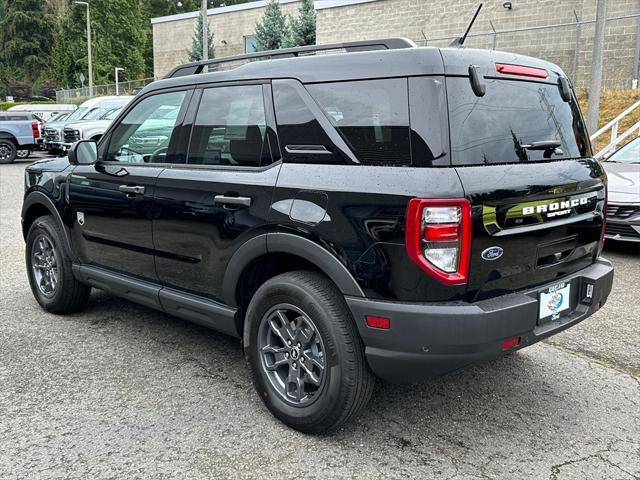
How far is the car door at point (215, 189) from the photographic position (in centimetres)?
325

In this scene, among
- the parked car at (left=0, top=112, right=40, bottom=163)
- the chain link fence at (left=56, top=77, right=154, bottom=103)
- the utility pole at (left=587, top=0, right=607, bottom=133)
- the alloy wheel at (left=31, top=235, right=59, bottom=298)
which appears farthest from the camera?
the chain link fence at (left=56, top=77, right=154, bottom=103)

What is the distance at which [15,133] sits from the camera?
19.2m

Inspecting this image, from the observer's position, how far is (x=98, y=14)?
183 ft

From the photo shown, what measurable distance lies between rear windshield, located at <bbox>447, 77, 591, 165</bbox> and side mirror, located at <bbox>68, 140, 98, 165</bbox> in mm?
2802

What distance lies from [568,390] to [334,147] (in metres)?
2.07

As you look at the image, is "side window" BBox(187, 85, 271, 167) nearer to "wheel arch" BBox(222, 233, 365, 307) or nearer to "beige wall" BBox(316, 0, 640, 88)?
"wheel arch" BBox(222, 233, 365, 307)

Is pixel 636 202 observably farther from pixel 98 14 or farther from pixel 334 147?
pixel 98 14

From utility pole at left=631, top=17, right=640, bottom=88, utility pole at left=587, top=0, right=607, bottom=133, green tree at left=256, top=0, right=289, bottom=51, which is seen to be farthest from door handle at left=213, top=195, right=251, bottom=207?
green tree at left=256, top=0, right=289, bottom=51

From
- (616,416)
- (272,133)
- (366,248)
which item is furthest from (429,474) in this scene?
(272,133)

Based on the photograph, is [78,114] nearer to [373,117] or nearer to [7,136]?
[7,136]

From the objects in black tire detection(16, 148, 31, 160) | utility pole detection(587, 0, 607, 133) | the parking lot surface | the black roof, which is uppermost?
utility pole detection(587, 0, 607, 133)

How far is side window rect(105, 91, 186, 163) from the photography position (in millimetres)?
3932

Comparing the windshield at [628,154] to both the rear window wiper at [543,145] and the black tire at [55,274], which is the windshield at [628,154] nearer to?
the rear window wiper at [543,145]

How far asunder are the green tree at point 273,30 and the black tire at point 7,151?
→ 53.7 feet
